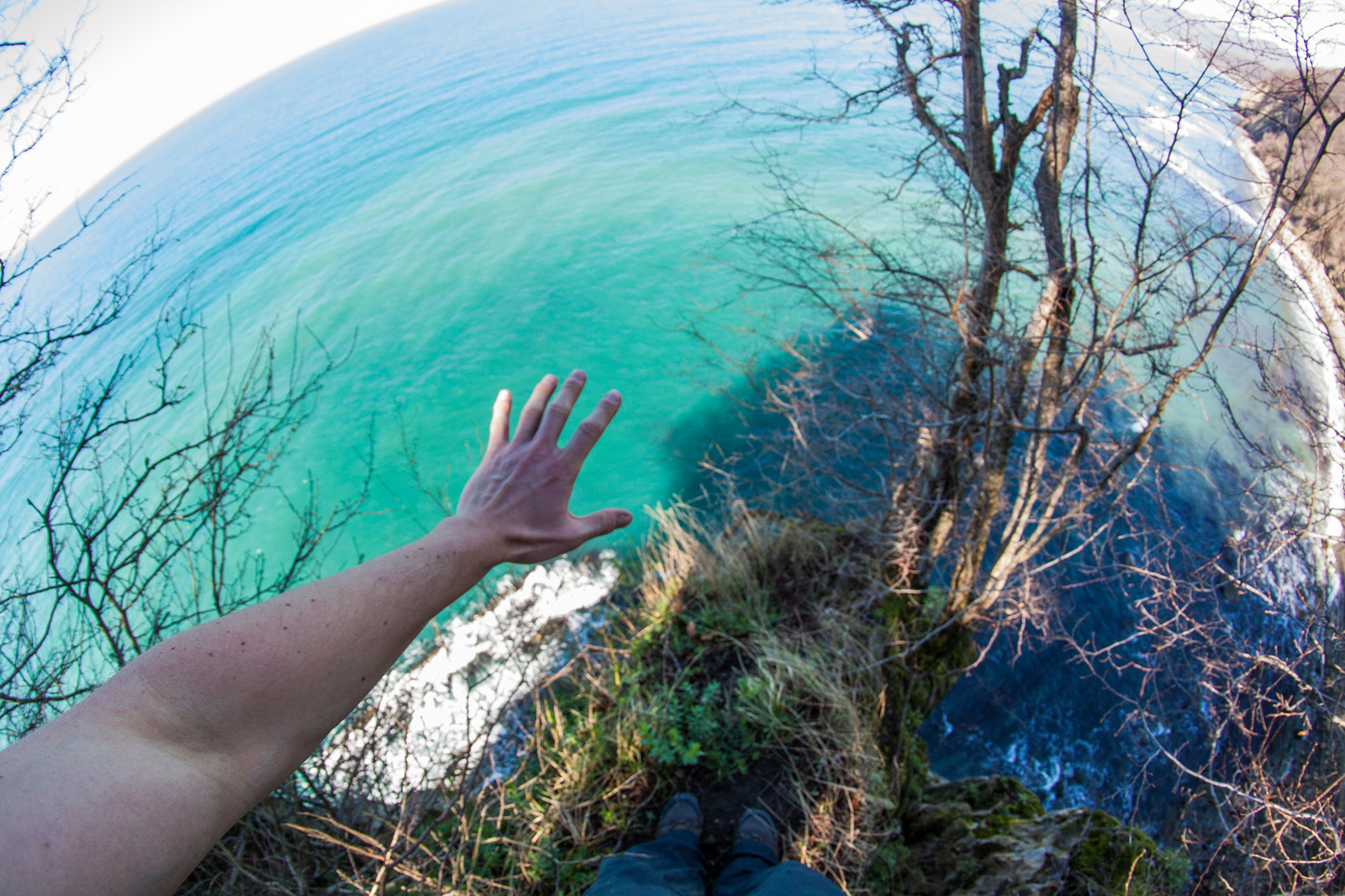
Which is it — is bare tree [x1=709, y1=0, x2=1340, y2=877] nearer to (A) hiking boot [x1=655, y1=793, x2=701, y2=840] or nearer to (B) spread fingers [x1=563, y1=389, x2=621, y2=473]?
(A) hiking boot [x1=655, y1=793, x2=701, y2=840]

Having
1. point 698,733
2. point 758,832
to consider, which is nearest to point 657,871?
point 758,832

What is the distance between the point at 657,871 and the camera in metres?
2.66

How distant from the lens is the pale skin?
31.2 inches

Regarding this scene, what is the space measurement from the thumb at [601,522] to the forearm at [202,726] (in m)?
0.39

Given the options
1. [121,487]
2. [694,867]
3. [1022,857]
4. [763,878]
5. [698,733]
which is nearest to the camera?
[763,878]

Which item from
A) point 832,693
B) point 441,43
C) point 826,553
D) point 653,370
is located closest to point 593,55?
point 441,43

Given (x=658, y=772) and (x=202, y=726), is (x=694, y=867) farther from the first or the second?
(x=202, y=726)

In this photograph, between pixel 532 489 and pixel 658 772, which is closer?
pixel 532 489

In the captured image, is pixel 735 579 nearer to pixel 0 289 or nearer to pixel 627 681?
pixel 627 681

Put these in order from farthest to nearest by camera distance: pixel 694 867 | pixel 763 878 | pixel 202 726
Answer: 1. pixel 694 867
2. pixel 763 878
3. pixel 202 726

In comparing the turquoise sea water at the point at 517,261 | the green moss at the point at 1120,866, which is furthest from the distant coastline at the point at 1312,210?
the turquoise sea water at the point at 517,261

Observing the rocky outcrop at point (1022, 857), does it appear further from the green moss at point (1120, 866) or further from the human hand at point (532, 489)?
the human hand at point (532, 489)

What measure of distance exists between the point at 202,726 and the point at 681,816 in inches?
119

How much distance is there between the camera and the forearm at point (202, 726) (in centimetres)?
80
